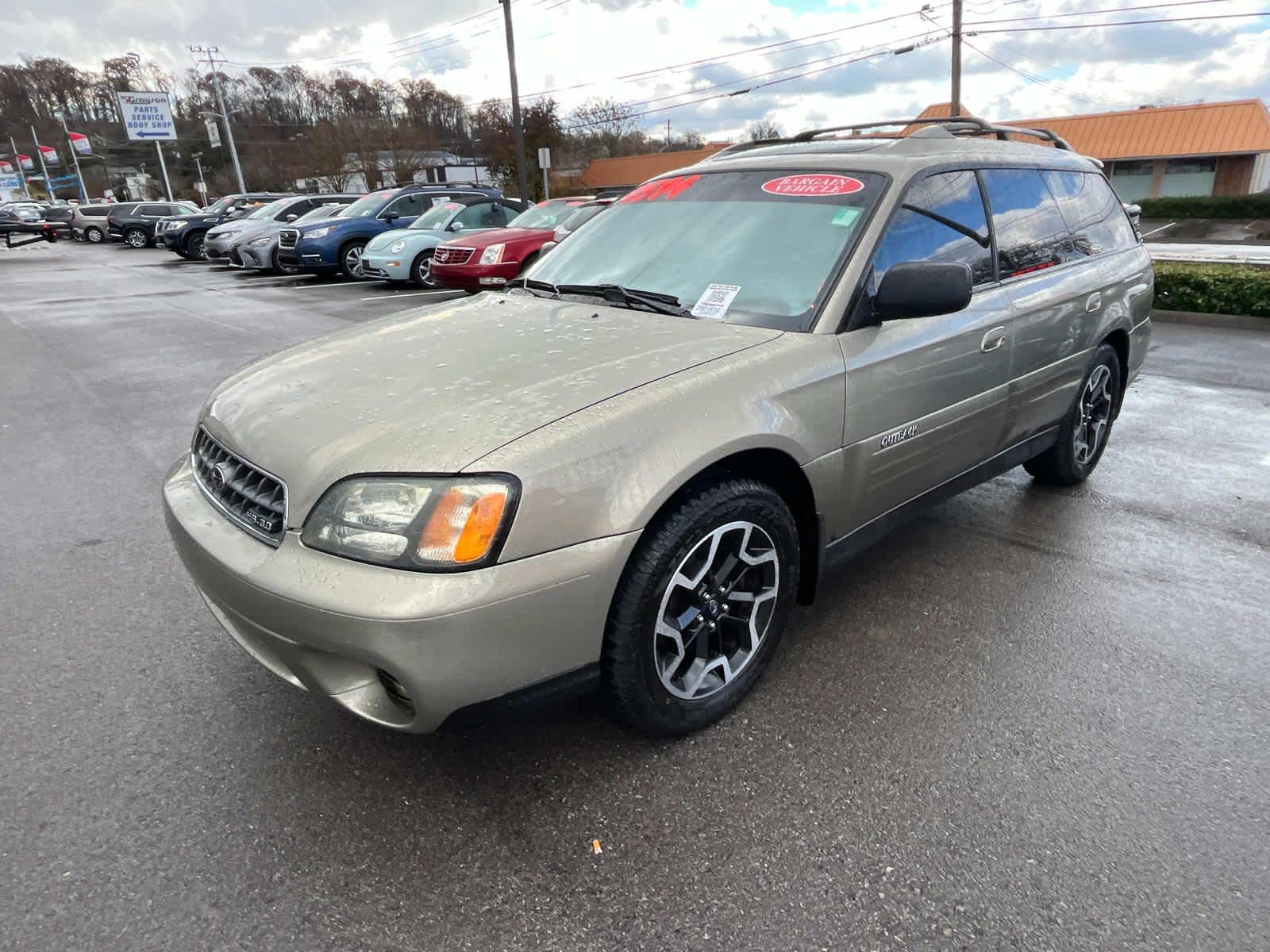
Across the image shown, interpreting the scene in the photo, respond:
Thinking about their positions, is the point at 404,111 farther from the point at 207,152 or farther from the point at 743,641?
the point at 743,641

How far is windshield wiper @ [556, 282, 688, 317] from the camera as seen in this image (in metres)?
2.75

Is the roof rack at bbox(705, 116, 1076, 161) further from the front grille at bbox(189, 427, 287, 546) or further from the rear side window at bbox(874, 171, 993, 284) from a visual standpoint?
the front grille at bbox(189, 427, 287, 546)

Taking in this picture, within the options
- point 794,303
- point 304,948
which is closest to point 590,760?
point 304,948

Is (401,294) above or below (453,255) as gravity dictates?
below

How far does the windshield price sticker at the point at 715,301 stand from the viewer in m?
2.67

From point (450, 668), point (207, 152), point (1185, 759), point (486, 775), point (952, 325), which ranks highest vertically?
point (207, 152)

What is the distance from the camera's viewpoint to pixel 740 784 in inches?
87.0

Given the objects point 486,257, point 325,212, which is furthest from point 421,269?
point 325,212

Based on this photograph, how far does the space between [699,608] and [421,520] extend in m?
0.88

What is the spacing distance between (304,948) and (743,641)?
55.4 inches

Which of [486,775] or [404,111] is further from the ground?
[404,111]

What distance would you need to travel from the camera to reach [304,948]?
5.68 feet

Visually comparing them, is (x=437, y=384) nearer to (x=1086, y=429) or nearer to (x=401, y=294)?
(x=1086, y=429)

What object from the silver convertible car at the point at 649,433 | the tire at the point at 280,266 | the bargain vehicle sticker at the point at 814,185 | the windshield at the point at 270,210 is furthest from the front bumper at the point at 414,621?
the windshield at the point at 270,210
